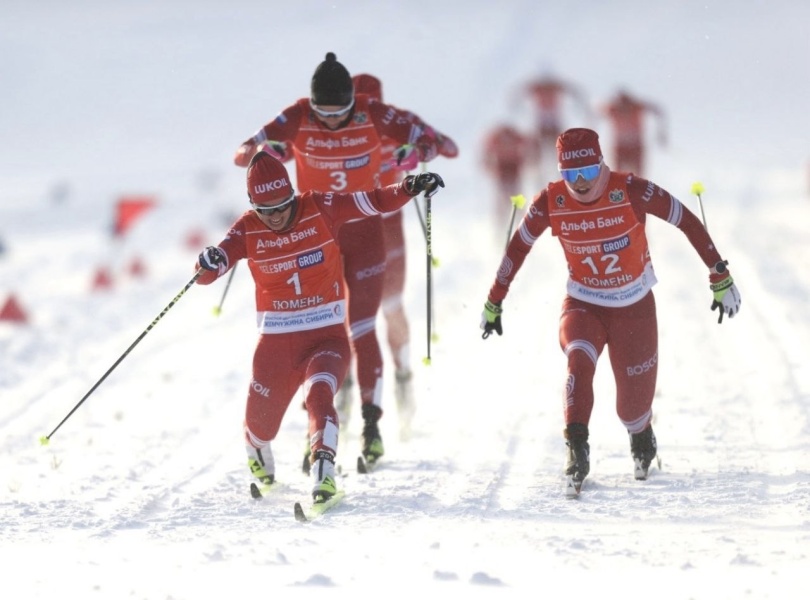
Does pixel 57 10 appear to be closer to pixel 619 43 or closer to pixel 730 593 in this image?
pixel 619 43

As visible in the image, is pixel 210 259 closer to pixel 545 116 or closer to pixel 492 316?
pixel 492 316

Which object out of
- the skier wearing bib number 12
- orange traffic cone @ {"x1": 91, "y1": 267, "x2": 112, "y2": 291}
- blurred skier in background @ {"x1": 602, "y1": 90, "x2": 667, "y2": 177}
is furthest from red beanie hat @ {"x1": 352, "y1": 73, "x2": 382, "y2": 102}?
blurred skier in background @ {"x1": 602, "y1": 90, "x2": 667, "y2": 177}

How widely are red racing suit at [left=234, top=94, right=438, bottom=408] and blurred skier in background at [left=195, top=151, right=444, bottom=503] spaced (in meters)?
0.96

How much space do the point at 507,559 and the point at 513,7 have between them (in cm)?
6379

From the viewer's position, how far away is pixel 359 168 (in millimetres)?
8570

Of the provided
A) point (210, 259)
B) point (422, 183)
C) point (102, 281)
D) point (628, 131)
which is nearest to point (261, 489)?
point (210, 259)

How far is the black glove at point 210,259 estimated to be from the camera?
7023mm

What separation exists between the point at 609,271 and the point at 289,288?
6.03ft

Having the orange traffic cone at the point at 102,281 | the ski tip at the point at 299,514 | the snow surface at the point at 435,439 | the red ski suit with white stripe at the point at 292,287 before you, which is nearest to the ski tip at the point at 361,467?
the snow surface at the point at 435,439

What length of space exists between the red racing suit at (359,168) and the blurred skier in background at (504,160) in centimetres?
1458

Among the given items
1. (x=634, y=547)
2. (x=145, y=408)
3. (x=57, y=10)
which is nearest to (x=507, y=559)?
(x=634, y=547)

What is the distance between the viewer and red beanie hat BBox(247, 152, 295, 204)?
23.0ft

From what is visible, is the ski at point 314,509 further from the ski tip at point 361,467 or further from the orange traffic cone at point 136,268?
the orange traffic cone at point 136,268

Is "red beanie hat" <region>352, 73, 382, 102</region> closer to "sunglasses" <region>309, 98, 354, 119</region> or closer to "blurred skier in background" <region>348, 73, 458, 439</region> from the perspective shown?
"blurred skier in background" <region>348, 73, 458, 439</region>
